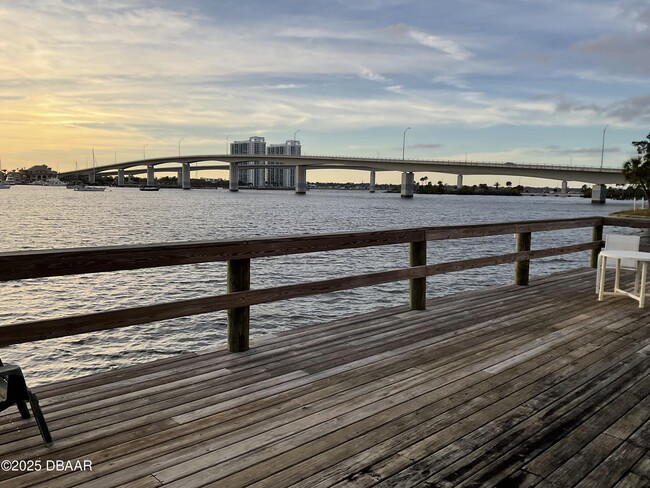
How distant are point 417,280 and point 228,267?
2.57 m

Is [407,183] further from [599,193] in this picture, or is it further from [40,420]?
[40,420]

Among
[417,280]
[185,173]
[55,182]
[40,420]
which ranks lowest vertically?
[40,420]

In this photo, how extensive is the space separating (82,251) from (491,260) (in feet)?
16.5

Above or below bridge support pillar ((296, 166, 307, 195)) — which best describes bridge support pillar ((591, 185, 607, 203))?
below

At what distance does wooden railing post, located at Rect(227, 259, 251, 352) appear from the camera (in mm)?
4172

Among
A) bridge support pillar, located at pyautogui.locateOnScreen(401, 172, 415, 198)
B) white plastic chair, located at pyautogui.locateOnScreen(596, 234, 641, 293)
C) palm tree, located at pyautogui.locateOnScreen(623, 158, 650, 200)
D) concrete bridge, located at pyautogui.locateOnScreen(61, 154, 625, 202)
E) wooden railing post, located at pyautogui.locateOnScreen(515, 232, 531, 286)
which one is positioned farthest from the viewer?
bridge support pillar, located at pyautogui.locateOnScreen(401, 172, 415, 198)

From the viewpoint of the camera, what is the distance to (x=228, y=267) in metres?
4.18

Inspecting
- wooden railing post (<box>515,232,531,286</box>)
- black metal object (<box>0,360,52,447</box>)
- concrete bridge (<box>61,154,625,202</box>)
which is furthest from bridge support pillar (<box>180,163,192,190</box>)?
black metal object (<box>0,360,52,447</box>)

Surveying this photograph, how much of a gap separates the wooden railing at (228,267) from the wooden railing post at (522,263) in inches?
37.4

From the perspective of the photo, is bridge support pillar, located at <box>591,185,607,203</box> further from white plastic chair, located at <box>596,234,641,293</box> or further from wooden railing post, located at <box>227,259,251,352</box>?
wooden railing post, located at <box>227,259,251,352</box>

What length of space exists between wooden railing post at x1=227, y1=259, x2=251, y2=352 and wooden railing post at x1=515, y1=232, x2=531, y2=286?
4729mm

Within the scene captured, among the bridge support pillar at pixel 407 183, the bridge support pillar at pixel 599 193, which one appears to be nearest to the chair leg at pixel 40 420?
the bridge support pillar at pixel 407 183

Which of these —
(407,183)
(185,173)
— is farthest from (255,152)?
(407,183)

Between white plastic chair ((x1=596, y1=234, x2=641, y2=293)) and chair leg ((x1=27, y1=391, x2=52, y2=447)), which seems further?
white plastic chair ((x1=596, y1=234, x2=641, y2=293))
